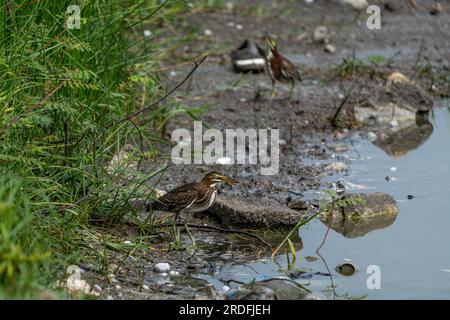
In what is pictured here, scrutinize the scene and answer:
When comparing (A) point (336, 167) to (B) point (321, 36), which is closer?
(A) point (336, 167)

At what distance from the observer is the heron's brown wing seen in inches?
285

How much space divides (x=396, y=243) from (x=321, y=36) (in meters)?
5.66

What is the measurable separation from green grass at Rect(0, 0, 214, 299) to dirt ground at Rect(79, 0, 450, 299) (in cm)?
35

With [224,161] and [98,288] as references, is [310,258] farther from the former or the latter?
[224,161]

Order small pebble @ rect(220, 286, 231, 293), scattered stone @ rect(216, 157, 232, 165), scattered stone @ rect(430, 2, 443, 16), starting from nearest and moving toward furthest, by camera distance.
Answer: small pebble @ rect(220, 286, 231, 293)
scattered stone @ rect(216, 157, 232, 165)
scattered stone @ rect(430, 2, 443, 16)

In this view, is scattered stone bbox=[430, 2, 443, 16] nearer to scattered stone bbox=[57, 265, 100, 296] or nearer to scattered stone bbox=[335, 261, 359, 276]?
scattered stone bbox=[335, 261, 359, 276]

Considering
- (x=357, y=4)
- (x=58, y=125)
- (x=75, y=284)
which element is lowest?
(x=75, y=284)

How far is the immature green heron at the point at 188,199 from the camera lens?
725 centimetres

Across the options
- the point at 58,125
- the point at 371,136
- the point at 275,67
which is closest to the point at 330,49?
the point at 275,67

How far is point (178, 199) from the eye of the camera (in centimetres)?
728

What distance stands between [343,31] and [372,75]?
206 cm

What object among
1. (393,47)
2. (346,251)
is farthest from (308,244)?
(393,47)

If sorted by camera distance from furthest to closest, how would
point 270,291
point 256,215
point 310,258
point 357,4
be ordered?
point 357,4 < point 256,215 < point 310,258 < point 270,291

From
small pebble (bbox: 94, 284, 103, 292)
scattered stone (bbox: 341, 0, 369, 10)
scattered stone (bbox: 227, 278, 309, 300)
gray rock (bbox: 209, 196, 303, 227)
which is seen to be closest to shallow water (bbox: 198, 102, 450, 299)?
gray rock (bbox: 209, 196, 303, 227)
